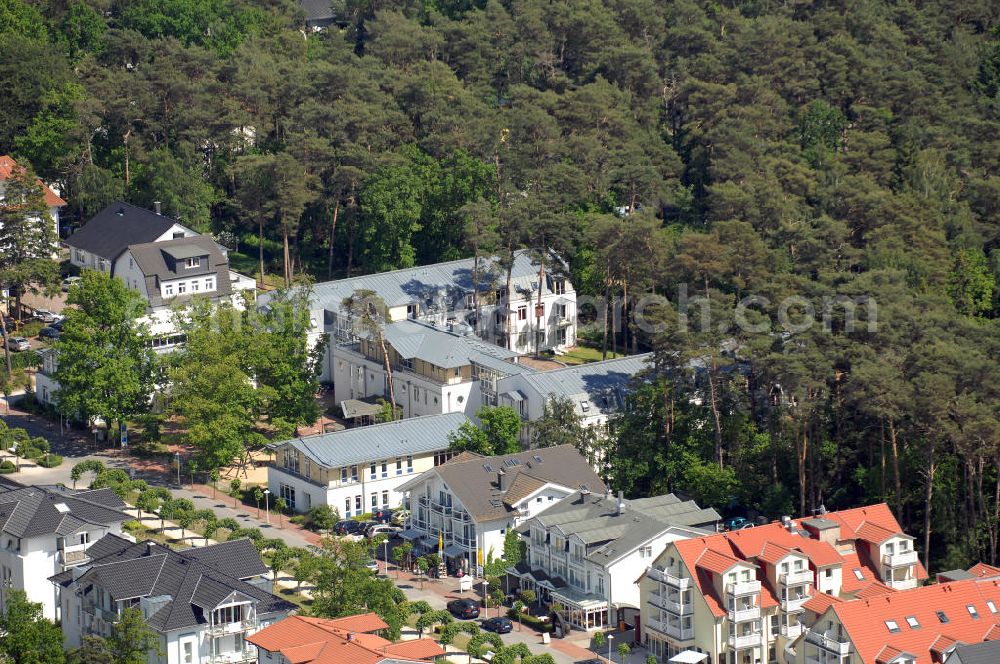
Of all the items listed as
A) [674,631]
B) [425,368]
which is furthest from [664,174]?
[674,631]

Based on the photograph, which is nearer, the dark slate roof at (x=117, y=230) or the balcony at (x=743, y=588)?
the balcony at (x=743, y=588)

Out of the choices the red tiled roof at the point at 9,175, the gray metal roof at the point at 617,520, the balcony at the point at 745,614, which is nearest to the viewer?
the balcony at the point at 745,614

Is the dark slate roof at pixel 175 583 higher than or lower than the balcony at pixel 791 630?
higher

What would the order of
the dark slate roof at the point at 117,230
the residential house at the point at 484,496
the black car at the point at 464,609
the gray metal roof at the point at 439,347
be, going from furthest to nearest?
the dark slate roof at the point at 117,230 → the gray metal roof at the point at 439,347 → the residential house at the point at 484,496 → the black car at the point at 464,609

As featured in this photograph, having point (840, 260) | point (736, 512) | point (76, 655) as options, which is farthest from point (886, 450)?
point (76, 655)

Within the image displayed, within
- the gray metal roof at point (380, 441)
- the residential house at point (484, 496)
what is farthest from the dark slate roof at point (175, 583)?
the gray metal roof at point (380, 441)

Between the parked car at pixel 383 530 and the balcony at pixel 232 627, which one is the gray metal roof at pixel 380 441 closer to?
the parked car at pixel 383 530

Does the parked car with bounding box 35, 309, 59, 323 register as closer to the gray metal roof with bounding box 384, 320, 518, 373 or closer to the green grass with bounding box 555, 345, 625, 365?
the gray metal roof with bounding box 384, 320, 518, 373
